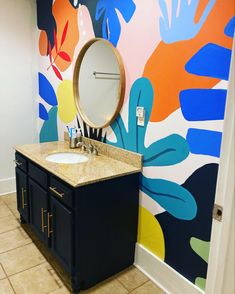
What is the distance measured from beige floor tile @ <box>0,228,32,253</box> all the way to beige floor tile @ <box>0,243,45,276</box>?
0.21ft

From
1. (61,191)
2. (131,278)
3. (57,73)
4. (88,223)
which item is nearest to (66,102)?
(57,73)

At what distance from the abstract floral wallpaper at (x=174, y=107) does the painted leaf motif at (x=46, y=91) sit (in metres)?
0.98

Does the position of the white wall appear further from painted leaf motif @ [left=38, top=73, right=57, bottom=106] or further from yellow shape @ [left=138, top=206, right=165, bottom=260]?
yellow shape @ [left=138, top=206, right=165, bottom=260]

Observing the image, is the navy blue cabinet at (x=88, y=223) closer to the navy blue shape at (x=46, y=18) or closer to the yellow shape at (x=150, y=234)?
the yellow shape at (x=150, y=234)

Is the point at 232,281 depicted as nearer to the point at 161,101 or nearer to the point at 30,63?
the point at 161,101

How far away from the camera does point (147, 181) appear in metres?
1.89

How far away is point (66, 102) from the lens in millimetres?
2758

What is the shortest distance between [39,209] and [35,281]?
1.75ft

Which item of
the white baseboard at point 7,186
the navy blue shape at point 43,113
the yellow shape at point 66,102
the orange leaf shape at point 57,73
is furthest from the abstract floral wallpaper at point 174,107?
the white baseboard at point 7,186

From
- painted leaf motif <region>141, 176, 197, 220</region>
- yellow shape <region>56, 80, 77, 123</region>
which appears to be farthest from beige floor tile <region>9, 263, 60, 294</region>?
yellow shape <region>56, 80, 77, 123</region>

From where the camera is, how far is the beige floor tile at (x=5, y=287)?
174 cm

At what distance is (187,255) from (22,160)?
5.24ft

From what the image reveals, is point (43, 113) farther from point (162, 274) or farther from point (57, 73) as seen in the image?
point (162, 274)

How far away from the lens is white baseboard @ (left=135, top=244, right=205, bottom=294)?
1682 mm
